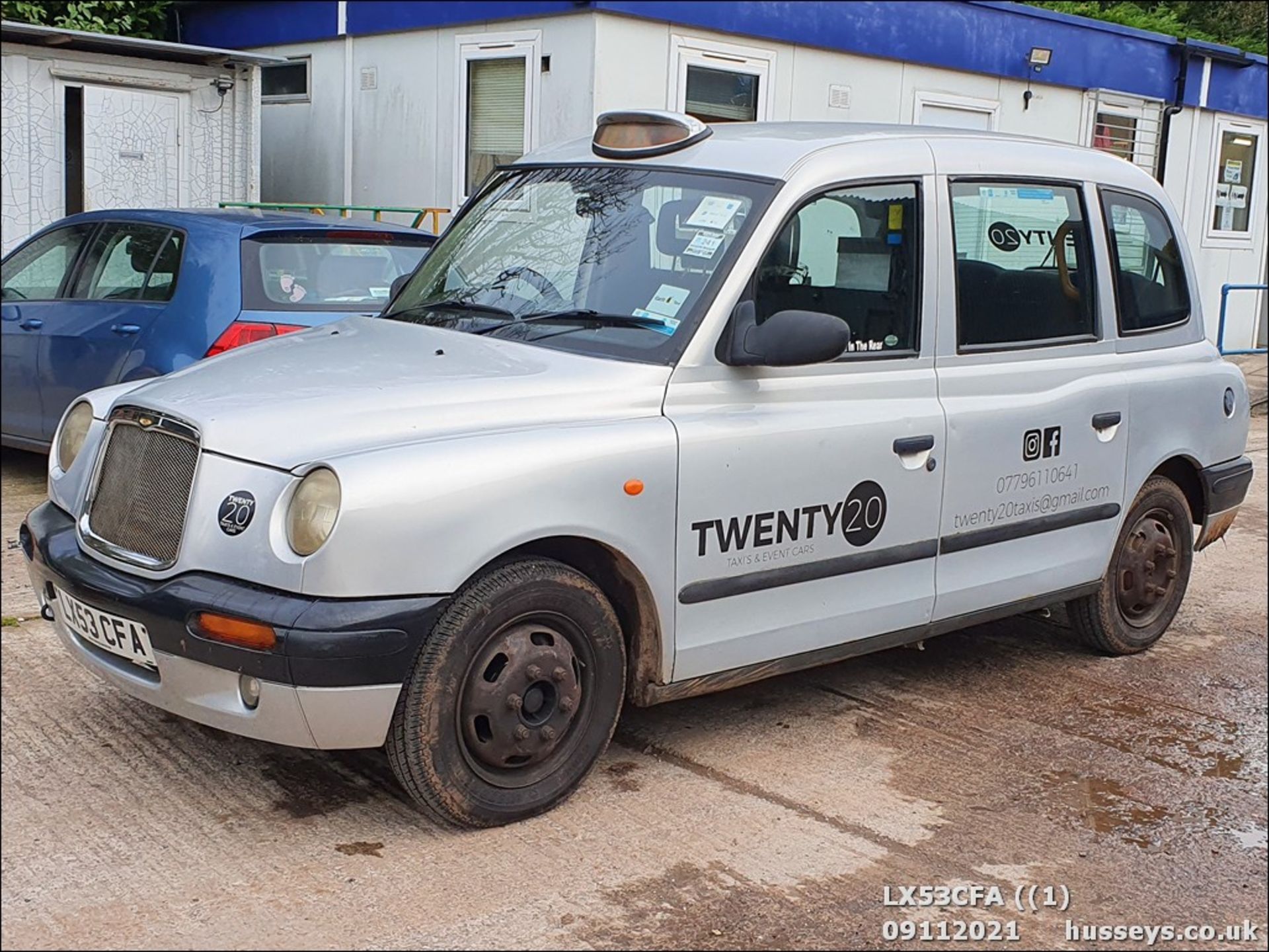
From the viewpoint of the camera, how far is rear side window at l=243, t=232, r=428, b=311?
23.7 ft

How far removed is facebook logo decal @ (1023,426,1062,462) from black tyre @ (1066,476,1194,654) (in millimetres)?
691

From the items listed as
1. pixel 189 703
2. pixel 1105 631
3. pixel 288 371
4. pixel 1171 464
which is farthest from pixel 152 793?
pixel 1171 464

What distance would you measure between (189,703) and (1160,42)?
599 inches

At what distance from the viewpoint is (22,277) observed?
27.7ft

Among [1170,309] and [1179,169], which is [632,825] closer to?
[1170,309]

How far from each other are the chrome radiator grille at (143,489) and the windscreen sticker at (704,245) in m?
1.60

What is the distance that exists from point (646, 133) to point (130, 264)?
3796mm

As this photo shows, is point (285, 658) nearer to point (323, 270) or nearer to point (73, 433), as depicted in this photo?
point (73, 433)

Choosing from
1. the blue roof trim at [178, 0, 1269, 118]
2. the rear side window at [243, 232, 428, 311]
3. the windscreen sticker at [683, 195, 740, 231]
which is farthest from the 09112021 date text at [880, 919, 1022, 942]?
the blue roof trim at [178, 0, 1269, 118]

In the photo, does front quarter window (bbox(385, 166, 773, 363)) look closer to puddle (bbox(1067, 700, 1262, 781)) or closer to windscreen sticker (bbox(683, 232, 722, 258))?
windscreen sticker (bbox(683, 232, 722, 258))

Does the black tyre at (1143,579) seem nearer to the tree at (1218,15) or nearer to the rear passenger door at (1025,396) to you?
the rear passenger door at (1025,396)

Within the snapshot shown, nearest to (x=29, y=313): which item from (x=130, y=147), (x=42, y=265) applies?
(x=42, y=265)

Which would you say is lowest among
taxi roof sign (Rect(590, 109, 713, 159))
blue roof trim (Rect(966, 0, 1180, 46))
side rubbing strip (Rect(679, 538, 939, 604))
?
side rubbing strip (Rect(679, 538, 939, 604))

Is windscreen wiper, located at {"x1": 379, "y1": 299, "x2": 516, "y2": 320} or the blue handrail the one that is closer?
windscreen wiper, located at {"x1": 379, "y1": 299, "x2": 516, "y2": 320}
